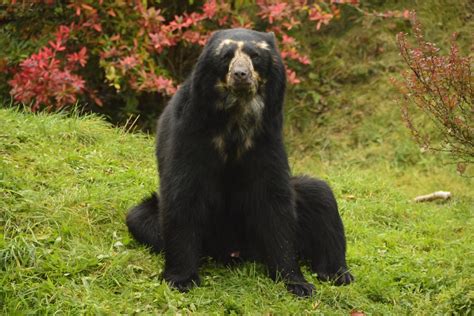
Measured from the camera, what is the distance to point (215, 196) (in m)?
4.80

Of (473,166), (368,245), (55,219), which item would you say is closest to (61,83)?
(55,219)

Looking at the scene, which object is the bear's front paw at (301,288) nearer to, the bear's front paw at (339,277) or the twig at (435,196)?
the bear's front paw at (339,277)

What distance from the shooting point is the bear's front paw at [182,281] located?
4726mm

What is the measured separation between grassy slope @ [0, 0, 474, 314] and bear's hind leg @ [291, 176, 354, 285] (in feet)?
0.49

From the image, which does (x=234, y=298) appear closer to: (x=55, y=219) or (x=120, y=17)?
(x=55, y=219)

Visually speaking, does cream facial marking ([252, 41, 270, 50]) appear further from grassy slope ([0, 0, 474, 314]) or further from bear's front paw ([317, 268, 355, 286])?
bear's front paw ([317, 268, 355, 286])

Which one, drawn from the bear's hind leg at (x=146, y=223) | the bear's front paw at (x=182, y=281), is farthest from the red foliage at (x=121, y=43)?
the bear's front paw at (x=182, y=281)

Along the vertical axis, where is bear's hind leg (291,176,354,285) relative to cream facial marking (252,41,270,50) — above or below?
below

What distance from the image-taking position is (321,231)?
5254 millimetres

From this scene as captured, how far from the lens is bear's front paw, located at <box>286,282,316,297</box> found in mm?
4854

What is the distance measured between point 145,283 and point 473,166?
4.72 m

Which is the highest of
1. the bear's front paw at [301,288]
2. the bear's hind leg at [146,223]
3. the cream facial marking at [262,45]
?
the cream facial marking at [262,45]

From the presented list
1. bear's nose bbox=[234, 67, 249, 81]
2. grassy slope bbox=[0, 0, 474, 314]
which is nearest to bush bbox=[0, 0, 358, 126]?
grassy slope bbox=[0, 0, 474, 314]

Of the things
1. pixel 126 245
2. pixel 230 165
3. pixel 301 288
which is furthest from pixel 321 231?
pixel 126 245
